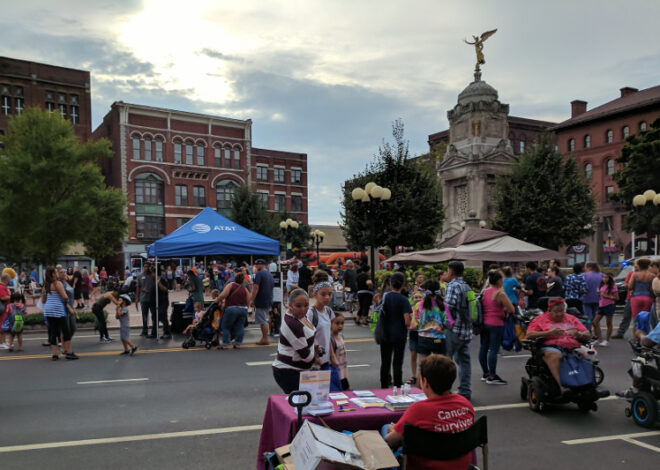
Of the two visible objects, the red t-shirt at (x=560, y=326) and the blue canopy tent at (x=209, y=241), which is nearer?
the red t-shirt at (x=560, y=326)

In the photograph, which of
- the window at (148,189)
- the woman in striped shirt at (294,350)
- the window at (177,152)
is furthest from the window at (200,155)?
the woman in striped shirt at (294,350)

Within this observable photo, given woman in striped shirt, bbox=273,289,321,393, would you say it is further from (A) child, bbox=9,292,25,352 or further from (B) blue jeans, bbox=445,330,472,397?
(A) child, bbox=9,292,25,352

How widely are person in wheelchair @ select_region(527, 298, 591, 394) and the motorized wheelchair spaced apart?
1.97 ft

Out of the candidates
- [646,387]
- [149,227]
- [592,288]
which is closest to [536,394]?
[646,387]

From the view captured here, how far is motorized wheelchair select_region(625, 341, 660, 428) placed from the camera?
625 cm

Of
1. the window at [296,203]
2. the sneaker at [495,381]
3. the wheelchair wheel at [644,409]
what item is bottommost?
the sneaker at [495,381]

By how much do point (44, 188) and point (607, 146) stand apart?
5260 cm

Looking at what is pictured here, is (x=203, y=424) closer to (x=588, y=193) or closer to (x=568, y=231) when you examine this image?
(x=568, y=231)

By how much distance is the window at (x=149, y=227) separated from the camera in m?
50.4

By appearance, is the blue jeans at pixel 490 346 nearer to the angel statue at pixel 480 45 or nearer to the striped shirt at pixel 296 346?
the striped shirt at pixel 296 346

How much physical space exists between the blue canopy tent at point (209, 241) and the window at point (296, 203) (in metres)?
46.7

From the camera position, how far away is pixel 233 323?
12.8 m

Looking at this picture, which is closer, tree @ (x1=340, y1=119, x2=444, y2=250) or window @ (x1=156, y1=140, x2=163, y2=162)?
tree @ (x1=340, y1=119, x2=444, y2=250)

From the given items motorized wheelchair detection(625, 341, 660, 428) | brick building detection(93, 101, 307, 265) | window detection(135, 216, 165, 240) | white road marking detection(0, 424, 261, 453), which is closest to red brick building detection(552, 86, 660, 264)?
brick building detection(93, 101, 307, 265)
